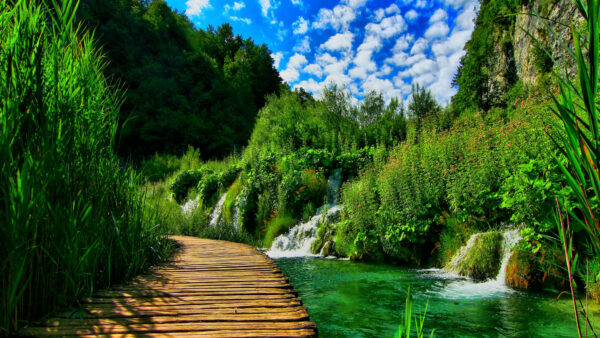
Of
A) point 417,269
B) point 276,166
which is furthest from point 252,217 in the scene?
point 417,269

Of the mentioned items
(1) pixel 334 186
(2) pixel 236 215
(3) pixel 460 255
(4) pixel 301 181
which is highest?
(4) pixel 301 181

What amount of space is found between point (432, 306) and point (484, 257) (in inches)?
67.7

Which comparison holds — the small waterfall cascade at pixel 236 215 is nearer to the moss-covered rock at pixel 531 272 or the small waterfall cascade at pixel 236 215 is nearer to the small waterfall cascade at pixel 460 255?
the small waterfall cascade at pixel 460 255

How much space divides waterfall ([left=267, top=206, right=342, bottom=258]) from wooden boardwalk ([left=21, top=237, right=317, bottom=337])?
4.87 meters

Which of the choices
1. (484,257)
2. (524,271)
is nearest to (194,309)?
(524,271)

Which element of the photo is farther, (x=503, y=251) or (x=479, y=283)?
(x=503, y=251)

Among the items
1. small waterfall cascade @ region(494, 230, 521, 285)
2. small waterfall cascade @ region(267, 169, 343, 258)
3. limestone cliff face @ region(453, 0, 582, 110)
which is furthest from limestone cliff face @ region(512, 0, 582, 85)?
small waterfall cascade @ region(494, 230, 521, 285)

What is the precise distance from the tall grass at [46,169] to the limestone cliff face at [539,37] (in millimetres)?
14390

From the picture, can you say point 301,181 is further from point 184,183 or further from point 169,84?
point 169,84

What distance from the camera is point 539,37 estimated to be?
15.5 m

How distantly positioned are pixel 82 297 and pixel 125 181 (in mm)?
1181

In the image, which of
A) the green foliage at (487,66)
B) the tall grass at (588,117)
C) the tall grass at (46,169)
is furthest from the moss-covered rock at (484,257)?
the green foliage at (487,66)

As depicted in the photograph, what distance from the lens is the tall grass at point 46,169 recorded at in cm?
172

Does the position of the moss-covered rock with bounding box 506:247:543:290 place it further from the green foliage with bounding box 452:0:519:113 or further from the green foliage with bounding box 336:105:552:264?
the green foliage with bounding box 452:0:519:113
